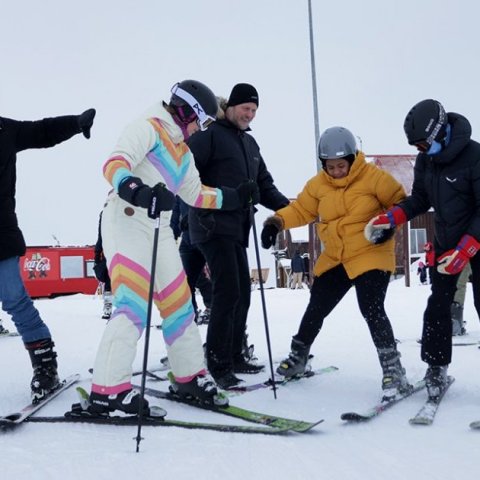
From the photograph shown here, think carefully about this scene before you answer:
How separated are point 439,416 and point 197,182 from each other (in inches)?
71.7

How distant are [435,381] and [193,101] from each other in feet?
6.54

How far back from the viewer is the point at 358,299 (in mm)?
3758

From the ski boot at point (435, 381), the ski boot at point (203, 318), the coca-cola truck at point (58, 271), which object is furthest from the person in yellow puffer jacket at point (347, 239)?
the coca-cola truck at point (58, 271)

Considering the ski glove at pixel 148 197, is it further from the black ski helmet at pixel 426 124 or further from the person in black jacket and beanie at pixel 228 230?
the black ski helmet at pixel 426 124

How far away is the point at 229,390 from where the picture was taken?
381 cm

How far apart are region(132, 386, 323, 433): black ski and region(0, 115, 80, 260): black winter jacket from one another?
1204 millimetres

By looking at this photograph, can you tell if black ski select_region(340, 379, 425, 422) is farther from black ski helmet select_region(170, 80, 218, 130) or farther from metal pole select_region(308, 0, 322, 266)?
metal pole select_region(308, 0, 322, 266)

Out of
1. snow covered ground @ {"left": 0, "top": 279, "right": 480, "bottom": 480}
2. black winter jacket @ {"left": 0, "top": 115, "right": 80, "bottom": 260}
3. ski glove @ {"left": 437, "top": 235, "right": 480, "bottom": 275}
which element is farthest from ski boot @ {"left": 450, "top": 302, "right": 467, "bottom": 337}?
black winter jacket @ {"left": 0, "top": 115, "right": 80, "bottom": 260}

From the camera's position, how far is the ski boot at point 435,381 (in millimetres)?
3328

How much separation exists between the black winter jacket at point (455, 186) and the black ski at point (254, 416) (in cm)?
126

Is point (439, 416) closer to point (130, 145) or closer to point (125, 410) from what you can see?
point (125, 410)

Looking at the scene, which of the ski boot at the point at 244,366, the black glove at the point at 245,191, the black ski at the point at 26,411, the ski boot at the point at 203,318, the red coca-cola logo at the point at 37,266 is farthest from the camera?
the red coca-cola logo at the point at 37,266

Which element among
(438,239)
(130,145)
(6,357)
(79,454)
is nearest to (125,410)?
(79,454)

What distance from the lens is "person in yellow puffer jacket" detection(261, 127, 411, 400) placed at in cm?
362
